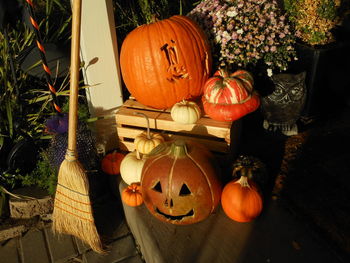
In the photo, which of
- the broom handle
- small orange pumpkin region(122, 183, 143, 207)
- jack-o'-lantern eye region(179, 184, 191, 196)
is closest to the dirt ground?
jack-o'-lantern eye region(179, 184, 191, 196)

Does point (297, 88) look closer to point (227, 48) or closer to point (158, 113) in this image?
point (227, 48)

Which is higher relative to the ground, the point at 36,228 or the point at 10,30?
the point at 10,30

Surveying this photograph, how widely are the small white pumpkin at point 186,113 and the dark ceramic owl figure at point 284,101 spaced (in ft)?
2.52

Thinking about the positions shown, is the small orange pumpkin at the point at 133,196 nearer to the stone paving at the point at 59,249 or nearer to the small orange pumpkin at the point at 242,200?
the stone paving at the point at 59,249

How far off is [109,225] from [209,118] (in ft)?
3.80

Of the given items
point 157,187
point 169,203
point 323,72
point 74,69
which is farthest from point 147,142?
point 323,72

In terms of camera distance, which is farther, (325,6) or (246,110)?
(325,6)

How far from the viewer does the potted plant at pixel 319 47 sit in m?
A: 2.96

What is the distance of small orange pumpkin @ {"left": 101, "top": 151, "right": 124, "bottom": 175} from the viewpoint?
2.69 m

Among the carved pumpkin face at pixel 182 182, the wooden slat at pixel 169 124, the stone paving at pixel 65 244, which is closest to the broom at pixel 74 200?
the stone paving at pixel 65 244

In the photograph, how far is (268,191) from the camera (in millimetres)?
2400

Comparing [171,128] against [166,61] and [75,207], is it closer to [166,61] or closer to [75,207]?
[166,61]

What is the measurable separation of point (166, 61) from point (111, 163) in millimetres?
942

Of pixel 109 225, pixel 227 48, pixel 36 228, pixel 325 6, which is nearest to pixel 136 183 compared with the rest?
pixel 109 225
